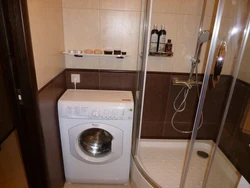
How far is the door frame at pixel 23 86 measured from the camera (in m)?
0.91

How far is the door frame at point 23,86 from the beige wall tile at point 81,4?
0.78 m

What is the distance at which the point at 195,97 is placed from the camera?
6.33 ft

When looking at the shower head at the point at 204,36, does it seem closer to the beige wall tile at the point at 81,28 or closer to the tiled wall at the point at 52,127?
the beige wall tile at the point at 81,28

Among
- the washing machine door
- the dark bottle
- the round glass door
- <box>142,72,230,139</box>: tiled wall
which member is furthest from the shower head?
the round glass door

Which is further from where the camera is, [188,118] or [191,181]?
[188,118]

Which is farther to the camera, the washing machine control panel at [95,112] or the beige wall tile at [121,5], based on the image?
the beige wall tile at [121,5]

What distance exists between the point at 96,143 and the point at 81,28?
3.77 ft

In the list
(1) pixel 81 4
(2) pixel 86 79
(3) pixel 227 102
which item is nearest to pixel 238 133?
(3) pixel 227 102

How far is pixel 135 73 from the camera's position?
1.83m

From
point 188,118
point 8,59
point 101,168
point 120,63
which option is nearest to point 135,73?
point 120,63

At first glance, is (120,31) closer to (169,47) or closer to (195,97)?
(169,47)

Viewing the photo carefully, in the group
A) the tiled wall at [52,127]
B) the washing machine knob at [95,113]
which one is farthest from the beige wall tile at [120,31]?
the washing machine knob at [95,113]

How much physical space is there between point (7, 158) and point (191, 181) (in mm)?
1613

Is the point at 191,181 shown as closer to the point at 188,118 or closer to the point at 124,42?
the point at 188,118
